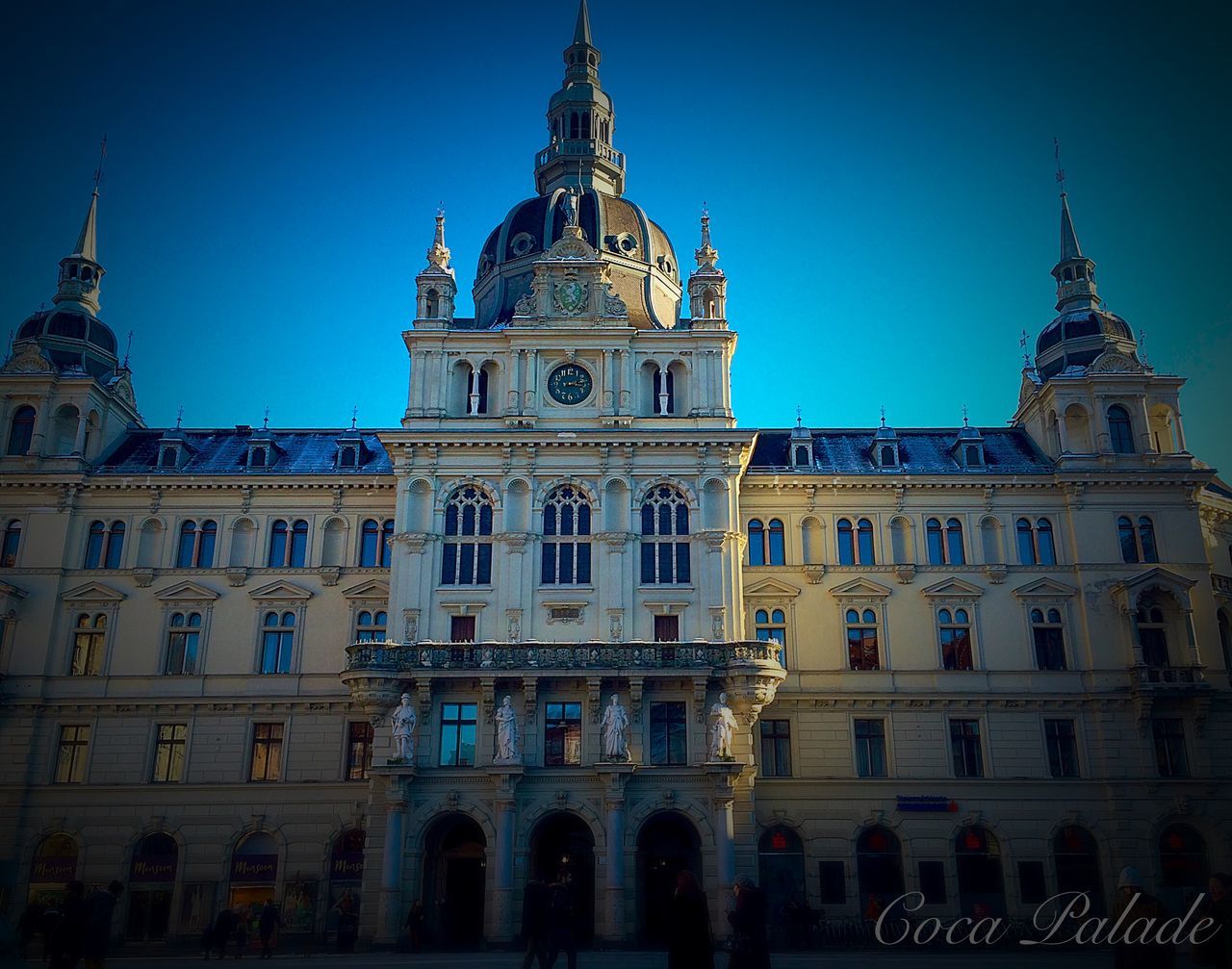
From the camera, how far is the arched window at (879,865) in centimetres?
4509

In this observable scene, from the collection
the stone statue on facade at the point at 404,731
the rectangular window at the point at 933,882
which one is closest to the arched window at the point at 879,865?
the rectangular window at the point at 933,882

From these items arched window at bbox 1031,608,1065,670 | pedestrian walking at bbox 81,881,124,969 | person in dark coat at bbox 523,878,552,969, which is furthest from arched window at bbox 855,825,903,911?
pedestrian walking at bbox 81,881,124,969

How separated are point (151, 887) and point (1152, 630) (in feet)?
146

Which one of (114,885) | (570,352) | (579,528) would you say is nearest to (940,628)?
(579,528)

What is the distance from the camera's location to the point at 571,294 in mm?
48781

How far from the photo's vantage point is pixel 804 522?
50969 millimetres

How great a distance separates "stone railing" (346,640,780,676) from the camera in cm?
4206

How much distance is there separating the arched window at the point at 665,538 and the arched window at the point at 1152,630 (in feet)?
67.2

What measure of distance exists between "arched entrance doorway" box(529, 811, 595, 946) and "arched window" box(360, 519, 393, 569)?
48.2 ft

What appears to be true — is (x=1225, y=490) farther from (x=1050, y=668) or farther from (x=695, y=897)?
(x=695, y=897)

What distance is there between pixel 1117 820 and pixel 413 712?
2920 cm

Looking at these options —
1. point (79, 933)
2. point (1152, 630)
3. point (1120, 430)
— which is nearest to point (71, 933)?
point (79, 933)

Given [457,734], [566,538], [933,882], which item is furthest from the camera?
[566,538]

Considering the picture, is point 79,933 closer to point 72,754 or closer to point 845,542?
point 72,754
